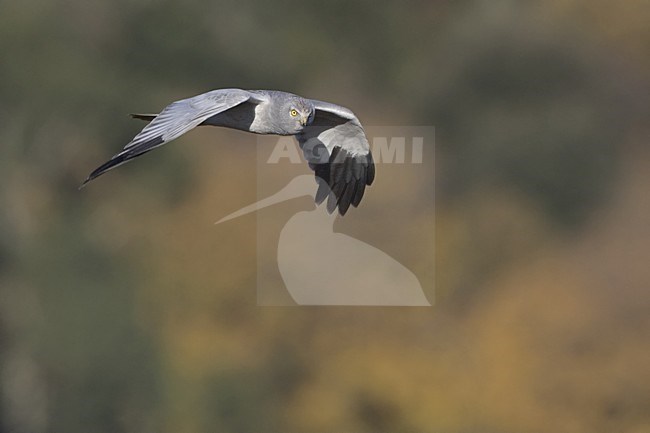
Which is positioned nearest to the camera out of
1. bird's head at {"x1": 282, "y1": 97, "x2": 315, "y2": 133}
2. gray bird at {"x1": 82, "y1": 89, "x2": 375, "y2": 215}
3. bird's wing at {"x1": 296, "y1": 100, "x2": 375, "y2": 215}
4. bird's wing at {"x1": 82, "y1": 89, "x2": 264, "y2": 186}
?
bird's wing at {"x1": 82, "y1": 89, "x2": 264, "y2": 186}

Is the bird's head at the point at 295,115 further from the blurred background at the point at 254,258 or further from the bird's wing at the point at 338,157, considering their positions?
the blurred background at the point at 254,258

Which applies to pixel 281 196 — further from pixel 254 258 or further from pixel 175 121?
pixel 175 121

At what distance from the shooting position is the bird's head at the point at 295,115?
13.6 ft

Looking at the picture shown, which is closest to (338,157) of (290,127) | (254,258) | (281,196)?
(290,127)

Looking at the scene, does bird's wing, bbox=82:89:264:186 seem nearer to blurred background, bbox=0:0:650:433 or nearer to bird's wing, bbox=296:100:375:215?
Result: bird's wing, bbox=296:100:375:215

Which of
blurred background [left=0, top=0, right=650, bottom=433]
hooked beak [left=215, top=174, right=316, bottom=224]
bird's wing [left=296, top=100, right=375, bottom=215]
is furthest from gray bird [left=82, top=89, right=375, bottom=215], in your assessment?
blurred background [left=0, top=0, right=650, bottom=433]

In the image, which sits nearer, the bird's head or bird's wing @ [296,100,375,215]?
the bird's head

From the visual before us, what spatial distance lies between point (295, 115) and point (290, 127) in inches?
1.7

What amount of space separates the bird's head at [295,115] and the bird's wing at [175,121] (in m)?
0.16

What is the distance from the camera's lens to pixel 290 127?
13.6ft

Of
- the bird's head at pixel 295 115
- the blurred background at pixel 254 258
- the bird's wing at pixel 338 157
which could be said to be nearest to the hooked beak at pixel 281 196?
the blurred background at pixel 254 258

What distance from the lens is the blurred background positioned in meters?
9.62

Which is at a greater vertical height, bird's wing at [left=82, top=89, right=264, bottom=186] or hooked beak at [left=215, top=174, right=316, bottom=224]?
bird's wing at [left=82, top=89, right=264, bottom=186]

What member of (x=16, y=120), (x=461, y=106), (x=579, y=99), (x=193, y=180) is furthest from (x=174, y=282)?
(x=579, y=99)
